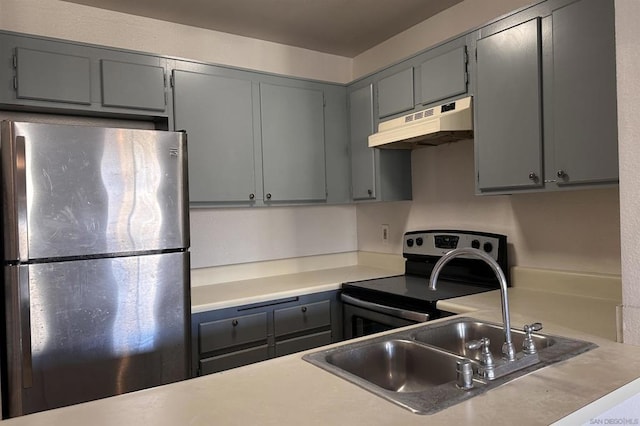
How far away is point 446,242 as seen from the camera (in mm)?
2705

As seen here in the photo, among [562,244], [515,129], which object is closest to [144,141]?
[515,129]

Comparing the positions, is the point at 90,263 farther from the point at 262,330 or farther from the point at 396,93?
the point at 396,93

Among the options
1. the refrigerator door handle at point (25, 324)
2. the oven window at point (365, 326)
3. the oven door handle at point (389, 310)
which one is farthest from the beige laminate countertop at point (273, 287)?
the refrigerator door handle at point (25, 324)

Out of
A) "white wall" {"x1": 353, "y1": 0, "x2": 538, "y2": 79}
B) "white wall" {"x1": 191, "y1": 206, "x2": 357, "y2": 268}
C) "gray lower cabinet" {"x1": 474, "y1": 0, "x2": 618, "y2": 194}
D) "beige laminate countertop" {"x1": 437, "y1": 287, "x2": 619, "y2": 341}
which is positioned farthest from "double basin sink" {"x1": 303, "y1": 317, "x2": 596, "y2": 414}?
"white wall" {"x1": 191, "y1": 206, "x2": 357, "y2": 268}

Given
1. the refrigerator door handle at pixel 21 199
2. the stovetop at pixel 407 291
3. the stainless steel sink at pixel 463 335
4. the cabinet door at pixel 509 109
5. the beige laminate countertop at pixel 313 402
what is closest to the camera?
the beige laminate countertop at pixel 313 402

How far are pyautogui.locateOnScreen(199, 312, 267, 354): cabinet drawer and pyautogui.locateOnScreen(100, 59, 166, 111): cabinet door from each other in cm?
119

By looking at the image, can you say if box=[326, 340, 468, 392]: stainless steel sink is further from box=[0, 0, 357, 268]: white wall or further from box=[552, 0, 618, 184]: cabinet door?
box=[0, 0, 357, 268]: white wall

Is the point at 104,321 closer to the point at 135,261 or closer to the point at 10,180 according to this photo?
the point at 135,261

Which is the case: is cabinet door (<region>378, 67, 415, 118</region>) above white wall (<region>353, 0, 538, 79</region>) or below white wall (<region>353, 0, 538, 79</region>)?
below

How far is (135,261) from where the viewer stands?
1.93 metres

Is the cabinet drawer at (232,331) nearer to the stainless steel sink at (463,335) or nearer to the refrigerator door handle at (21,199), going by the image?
the refrigerator door handle at (21,199)

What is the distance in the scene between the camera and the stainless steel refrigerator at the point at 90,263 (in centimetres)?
172

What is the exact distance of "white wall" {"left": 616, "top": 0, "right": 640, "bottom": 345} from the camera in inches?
51.0

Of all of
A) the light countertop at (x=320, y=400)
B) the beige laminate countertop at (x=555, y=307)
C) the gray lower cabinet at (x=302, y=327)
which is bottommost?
the gray lower cabinet at (x=302, y=327)
